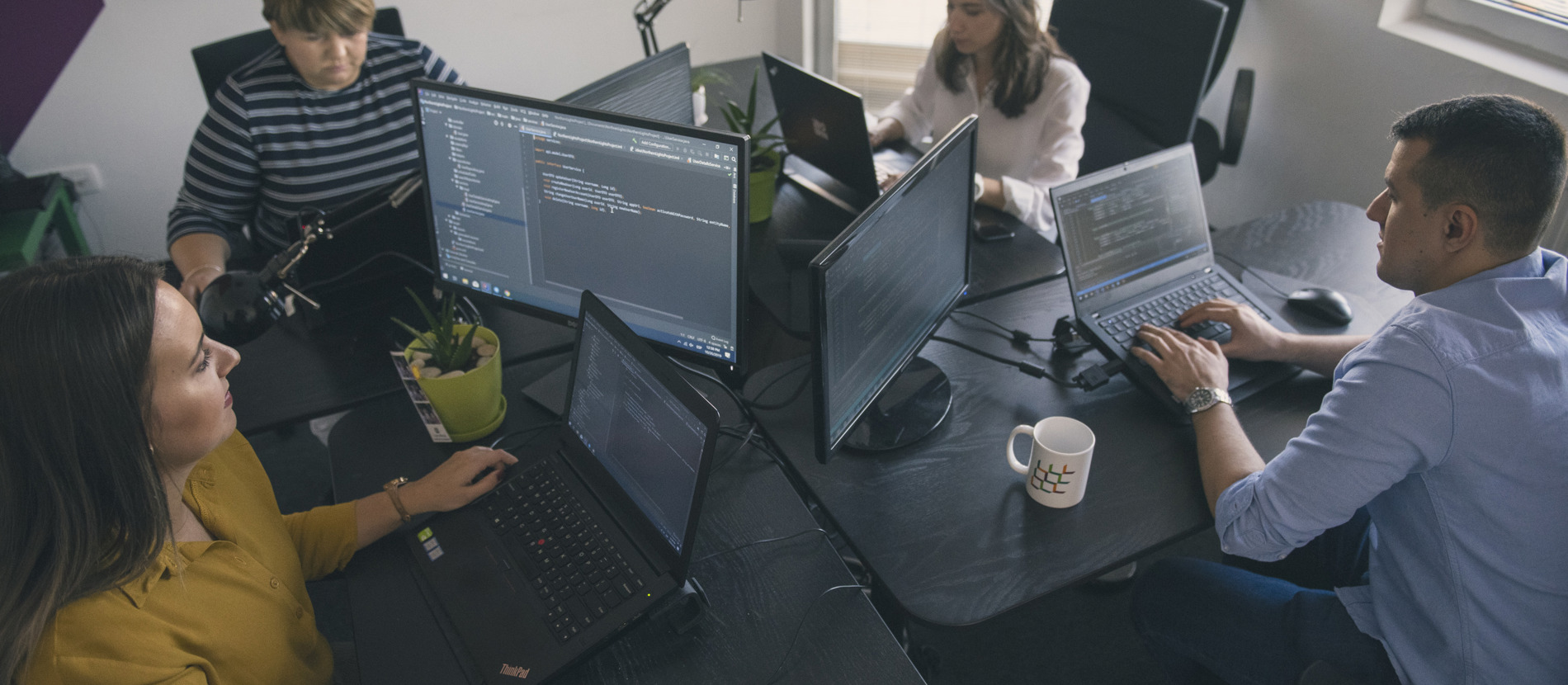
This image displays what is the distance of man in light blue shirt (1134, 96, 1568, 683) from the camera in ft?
3.45

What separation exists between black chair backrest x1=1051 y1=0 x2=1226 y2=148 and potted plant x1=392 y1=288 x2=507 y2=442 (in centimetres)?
184

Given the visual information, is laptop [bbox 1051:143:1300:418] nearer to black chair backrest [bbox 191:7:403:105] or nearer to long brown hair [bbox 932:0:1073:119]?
long brown hair [bbox 932:0:1073:119]

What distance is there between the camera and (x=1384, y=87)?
97.8 inches

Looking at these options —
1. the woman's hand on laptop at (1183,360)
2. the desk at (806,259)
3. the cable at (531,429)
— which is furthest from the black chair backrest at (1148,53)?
the cable at (531,429)

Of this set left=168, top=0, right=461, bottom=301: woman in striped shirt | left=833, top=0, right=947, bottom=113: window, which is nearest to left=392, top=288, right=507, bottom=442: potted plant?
left=168, top=0, right=461, bottom=301: woman in striped shirt

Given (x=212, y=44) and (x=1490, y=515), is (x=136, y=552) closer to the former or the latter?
(x=1490, y=515)

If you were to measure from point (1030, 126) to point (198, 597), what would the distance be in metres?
1.98

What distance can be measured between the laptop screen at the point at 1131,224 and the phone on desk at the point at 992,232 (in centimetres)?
37

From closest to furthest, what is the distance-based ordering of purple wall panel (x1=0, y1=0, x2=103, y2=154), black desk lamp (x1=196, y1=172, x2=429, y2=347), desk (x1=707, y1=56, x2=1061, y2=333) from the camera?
black desk lamp (x1=196, y1=172, x2=429, y2=347) < desk (x1=707, y1=56, x2=1061, y2=333) < purple wall panel (x1=0, y1=0, x2=103, y2=154)

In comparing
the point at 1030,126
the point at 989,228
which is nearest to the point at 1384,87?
the point at 1030,126

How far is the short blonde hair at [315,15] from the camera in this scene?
5.71 ft

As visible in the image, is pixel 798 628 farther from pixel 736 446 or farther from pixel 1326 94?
pixel 1326 94

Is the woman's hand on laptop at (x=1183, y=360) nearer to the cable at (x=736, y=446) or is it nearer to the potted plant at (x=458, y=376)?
the cable at (x=736, y=446)

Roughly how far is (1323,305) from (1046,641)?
87cm
